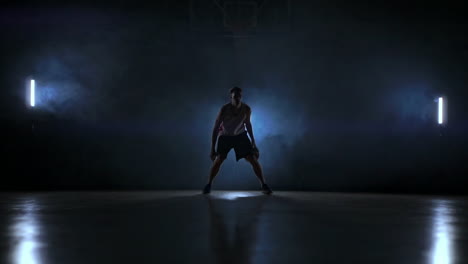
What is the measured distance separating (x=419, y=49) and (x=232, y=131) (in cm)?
342

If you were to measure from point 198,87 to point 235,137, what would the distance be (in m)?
1.47

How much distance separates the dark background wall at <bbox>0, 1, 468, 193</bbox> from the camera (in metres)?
7.50

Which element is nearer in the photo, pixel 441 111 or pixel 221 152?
pixel 221 152

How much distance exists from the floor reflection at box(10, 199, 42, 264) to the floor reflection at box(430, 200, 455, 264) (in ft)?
5.71

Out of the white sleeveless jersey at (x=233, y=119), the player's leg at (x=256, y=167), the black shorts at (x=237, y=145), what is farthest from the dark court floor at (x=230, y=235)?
the white sleeveless jersey at (x=233, y=119)

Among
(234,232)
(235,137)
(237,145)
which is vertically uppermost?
(235,137)

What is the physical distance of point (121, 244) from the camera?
2.38 meters

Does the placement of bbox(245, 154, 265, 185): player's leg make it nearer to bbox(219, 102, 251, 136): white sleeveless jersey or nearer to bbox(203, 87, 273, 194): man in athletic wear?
bbox(203, 87, 273, 194): man in athletic wear

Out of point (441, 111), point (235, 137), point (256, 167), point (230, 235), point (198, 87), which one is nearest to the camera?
point (230, 235)

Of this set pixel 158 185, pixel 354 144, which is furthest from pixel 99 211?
pixel 354 144

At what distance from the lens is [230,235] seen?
8.77ft

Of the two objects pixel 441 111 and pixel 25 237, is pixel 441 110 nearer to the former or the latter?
pixel 441 111

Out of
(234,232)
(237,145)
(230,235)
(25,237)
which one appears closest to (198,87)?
(237,145)

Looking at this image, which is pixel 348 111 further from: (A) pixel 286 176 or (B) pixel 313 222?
(B) pixel 313 222
